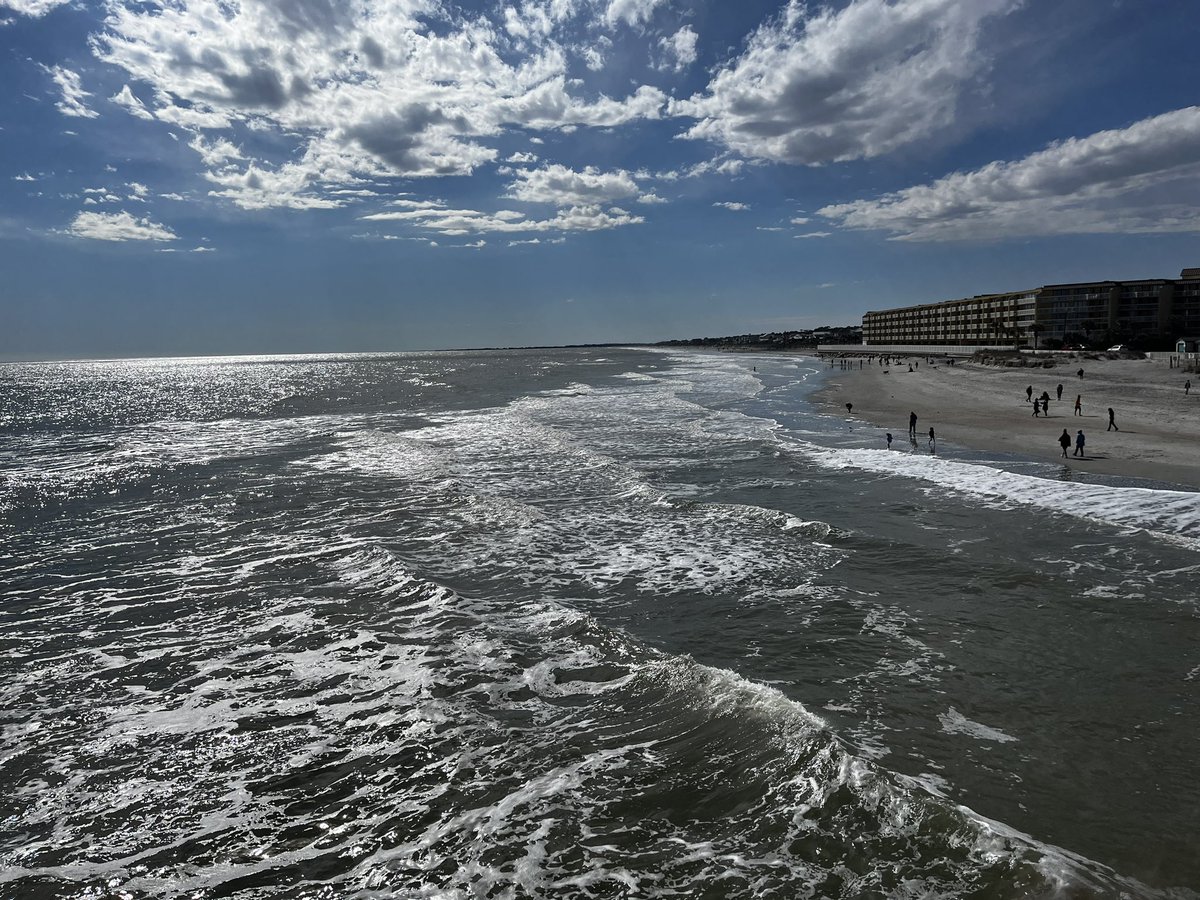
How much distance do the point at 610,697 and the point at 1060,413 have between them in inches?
1507

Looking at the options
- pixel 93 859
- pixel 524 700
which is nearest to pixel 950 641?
pixel 524 700

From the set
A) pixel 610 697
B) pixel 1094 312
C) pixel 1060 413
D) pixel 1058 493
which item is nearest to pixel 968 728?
pixel 610 697

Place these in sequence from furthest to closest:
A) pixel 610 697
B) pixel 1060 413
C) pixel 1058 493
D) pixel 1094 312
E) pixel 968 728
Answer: pixel 1094 312
pixel 1060 413
pixel 1058 493
pixel 610 697
pixel 968 728

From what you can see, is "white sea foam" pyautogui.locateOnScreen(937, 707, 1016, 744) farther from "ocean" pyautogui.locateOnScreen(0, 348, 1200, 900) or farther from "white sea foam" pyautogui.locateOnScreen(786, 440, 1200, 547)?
"white sea foam" pyautogui.locateOnScreen(786, 440, 1200, 547)

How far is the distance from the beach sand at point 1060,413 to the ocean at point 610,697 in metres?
5.56

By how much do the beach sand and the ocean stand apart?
5558mm

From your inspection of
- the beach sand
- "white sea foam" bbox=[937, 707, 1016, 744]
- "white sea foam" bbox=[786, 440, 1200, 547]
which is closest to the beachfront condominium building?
the beach sand

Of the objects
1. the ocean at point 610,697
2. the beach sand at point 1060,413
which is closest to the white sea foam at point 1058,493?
the ocean at point 610,697

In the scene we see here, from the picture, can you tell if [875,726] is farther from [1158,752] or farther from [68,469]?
[68,469]

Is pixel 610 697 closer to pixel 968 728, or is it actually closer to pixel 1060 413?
pixel 968 728

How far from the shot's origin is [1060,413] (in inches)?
1447

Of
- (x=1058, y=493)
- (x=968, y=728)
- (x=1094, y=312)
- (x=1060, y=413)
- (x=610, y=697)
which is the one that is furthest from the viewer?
(x=1094, y=312)

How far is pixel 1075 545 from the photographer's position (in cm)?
1394

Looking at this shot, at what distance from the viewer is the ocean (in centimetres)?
572
